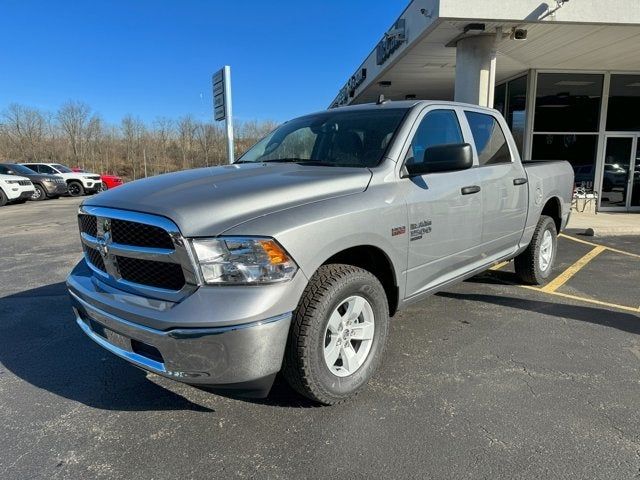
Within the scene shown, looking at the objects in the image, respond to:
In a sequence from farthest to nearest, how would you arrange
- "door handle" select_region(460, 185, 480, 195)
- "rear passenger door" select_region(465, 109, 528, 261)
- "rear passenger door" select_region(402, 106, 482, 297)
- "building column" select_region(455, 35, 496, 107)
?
"building column" select_region(455, 35, 496, 107), "rear passenger door" select_region(465, 109, 528, 261), "door handle" select_region(460, 185, 480, 195), "rear passenger door" select_region(402, 106, 482, 297)

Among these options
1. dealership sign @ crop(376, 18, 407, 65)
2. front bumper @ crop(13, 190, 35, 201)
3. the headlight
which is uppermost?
dealership sign @ crop(376, 18, 407, 65)

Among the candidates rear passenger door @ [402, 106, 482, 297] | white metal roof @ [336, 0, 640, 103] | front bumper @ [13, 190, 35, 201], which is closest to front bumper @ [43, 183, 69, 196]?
front bumper @ [13, 190, 35, 201]

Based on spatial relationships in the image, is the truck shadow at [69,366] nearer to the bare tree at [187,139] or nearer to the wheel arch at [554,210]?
the wheel arch at [554,210]

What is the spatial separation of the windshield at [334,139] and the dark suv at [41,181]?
2139 cm

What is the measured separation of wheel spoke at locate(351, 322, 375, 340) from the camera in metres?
3.08

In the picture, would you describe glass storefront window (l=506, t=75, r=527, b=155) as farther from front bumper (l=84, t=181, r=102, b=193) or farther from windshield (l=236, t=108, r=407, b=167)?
front bumper (l=84, t=181, r=102, b=193)

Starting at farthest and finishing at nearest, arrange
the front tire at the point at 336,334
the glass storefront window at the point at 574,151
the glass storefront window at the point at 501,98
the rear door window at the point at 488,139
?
1. the glass storefront window at the point at 501,98
2. the glass storefront window at the point at 574,151
3. the rear door window at the point at 488,139
4. the front tire at the point at 336,334

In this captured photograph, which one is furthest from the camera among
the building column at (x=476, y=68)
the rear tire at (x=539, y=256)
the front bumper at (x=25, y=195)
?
the front bumper at (x=25, y=195)

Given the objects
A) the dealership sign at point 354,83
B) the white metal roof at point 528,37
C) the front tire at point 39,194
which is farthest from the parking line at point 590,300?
the front tire at point 39,194

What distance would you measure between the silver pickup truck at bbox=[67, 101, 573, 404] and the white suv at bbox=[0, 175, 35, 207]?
18958 millimetres

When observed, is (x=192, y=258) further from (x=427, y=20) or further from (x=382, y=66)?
(x=382, y=66)

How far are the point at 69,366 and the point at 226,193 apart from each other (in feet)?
7.01

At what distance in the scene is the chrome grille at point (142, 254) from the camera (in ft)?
8.09

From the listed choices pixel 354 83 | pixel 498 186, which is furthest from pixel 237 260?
pixel 354 83
